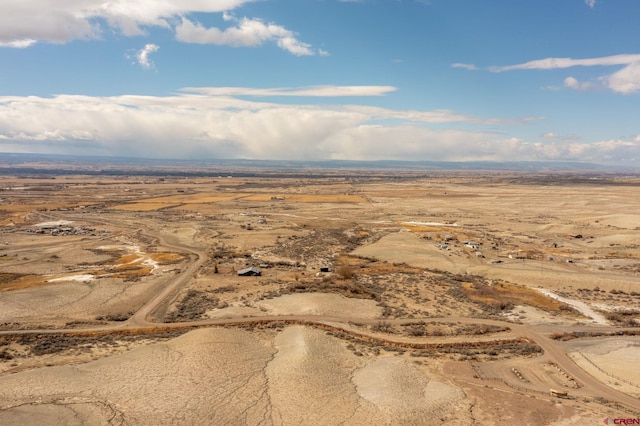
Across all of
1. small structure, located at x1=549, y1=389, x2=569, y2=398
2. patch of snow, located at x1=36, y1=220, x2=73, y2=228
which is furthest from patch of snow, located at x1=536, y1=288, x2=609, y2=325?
patch of snow, located at x1=36, y1=220, x2=73, y2=228

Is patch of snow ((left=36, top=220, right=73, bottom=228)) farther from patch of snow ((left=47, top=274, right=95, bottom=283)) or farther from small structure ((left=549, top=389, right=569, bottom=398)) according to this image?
small structure ((left=549, top=389, right=569, bottom=398))

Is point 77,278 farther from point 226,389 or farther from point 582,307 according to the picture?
point 582,307

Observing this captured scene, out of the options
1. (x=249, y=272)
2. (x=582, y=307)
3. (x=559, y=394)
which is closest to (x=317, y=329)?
(x=559, y=394)

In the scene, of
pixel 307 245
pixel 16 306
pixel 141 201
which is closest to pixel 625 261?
Answer: pixel 307 245

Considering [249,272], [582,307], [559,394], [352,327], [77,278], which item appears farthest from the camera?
[249,272]

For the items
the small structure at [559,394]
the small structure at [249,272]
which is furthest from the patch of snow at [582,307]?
the small structure at [249,272]

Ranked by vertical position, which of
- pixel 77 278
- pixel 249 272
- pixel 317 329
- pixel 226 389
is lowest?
pixel 77 278

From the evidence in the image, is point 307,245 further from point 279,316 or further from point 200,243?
point 279,316
